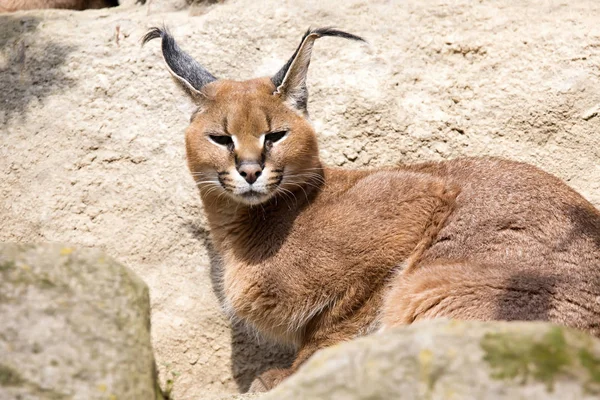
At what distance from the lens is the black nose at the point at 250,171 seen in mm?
5148

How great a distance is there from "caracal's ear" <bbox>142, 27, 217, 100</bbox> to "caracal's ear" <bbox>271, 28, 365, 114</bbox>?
54cm

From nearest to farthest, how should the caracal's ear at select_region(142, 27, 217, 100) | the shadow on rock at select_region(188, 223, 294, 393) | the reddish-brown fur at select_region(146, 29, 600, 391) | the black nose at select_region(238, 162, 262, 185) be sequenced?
the reddish-brown fur at select_region(146, 29, 600, 391)
the black nose at select_region(238, 162, 262, 185)
the caracal's ear at select_region(142, 27, 217, 100)
the shadow on rock at select_region(188, 223, 294, 393)

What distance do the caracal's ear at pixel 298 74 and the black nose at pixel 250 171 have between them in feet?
2.32

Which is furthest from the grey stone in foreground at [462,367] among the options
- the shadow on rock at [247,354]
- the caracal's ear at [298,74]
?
the shadow on rock at [247,354]

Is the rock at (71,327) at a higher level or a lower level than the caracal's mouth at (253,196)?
higher

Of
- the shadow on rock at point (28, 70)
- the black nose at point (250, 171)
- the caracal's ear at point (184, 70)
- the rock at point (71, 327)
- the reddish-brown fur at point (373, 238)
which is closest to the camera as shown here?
the rock at point (71, 327)

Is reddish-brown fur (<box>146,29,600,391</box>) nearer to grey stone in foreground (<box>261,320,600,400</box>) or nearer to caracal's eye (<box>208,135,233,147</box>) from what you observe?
caracal's eye (<box>208,135,233,147</box>)

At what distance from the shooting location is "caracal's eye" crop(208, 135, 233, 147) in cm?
540

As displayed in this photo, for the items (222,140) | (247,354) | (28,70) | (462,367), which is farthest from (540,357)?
(28,70)

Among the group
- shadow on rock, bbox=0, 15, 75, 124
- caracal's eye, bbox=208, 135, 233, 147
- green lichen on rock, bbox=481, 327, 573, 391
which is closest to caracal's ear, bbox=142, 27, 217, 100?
caracal's eye, bbox=208, 135, 233, 147

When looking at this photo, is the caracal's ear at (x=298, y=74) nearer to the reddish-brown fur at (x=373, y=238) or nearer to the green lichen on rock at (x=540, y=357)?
the reddish-brown fur at (x=373, y=238)

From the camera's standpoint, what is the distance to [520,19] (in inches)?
264

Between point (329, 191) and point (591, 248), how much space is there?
1740 millimetres

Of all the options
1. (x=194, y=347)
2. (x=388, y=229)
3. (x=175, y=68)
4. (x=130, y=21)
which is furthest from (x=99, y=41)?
(x=388, y=229)
